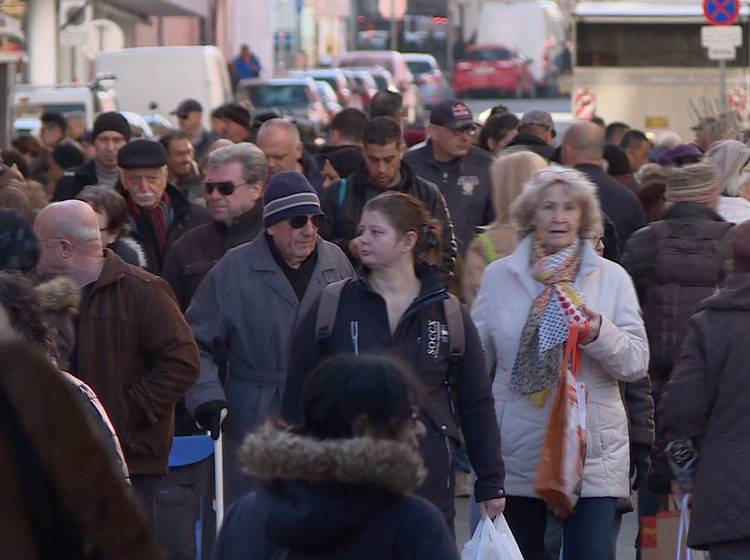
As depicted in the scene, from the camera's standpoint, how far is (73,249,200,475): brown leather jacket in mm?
6719

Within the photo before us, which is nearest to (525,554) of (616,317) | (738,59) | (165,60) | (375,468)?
(616,317)

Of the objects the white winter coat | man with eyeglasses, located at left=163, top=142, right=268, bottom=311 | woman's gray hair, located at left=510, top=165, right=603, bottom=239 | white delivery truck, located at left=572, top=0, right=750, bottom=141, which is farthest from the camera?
white delivery truck, located at left=572, top=0, right=750, bottom=141

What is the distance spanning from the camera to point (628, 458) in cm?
686

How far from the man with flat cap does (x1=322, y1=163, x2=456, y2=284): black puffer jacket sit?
27.0 inches

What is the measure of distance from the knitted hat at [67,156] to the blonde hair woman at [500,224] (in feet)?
25.7

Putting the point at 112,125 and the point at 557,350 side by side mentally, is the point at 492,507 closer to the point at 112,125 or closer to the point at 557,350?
the point at 557,350

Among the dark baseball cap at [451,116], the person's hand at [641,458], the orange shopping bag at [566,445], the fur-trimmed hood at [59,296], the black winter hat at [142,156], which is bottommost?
the person's hand at [641,458]

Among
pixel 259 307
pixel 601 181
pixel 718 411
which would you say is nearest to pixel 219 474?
pixel 259 307

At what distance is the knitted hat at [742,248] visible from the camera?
6102mm

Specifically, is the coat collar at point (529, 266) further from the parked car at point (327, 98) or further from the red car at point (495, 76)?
the red car at point (495, 76)

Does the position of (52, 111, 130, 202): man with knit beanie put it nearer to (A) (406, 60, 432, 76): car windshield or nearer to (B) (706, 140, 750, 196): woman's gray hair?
(B) (706, 140, 750, 196): woman's gray hair

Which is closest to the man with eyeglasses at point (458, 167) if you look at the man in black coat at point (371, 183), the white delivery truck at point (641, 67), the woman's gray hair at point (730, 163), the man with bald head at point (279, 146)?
the man with bald head at point (279, 146)

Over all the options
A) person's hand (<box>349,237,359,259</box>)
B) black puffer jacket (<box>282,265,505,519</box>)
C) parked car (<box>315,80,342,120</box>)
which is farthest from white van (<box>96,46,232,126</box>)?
black puffer jacket (<box>282,265,505,519</box>)

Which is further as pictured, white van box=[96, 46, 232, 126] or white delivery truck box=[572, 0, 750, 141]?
white van box=[96, 46, 232, 126]
